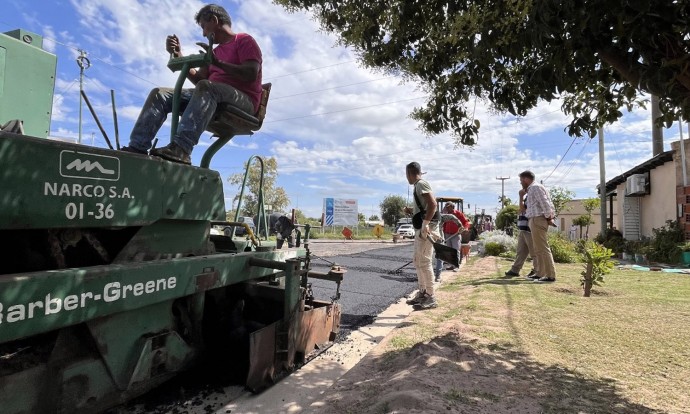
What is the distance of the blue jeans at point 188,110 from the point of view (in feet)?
9.19

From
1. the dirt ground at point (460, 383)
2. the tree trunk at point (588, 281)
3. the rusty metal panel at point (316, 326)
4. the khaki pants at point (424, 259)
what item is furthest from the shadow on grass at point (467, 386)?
the tree trunk at point (588, 281)

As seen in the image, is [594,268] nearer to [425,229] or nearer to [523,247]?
[523,247]

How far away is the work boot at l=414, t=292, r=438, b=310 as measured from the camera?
5534 millimetres

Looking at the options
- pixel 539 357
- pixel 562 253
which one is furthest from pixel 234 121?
pixel 562 253

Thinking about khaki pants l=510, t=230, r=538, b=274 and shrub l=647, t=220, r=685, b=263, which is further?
shrub l=647, t=220, r=685, b=263

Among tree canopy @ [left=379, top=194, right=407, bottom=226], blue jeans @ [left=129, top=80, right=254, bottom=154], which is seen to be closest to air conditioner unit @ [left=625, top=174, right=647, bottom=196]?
blue jeans @ [left=129, top=80, right=254, bottom=154]

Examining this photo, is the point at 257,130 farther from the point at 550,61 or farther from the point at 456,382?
the point at 456,382

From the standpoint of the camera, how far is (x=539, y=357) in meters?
3.46

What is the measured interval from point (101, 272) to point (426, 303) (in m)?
4.33

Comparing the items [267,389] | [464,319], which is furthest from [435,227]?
[267,389]

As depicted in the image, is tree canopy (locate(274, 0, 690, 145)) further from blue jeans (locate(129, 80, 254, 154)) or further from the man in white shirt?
the man in white shirt

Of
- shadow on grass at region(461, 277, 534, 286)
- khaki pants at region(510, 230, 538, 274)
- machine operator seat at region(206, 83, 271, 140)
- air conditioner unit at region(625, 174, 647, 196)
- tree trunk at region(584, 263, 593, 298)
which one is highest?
air conditioner unit at region(625, 174, 647, 196)

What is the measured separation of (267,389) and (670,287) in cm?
731

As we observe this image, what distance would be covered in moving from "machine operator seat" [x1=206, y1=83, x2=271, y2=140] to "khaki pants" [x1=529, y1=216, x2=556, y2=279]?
526cm
